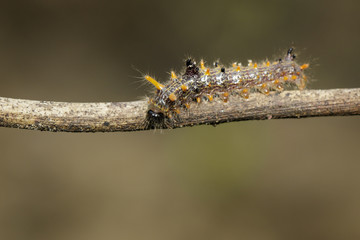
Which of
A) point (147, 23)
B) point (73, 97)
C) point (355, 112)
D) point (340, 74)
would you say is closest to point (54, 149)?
point (73, 97)

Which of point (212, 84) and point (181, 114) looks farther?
point (212, 84)

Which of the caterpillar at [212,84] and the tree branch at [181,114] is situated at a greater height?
the caterpillar at [212,84]

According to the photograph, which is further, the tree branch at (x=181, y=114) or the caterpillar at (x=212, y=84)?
the caterpillar at (x=212, y=84)

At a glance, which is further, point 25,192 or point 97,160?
point 97,160

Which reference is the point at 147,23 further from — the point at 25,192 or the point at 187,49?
the point at 25,192
